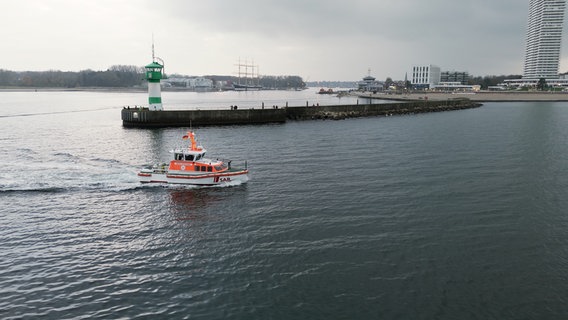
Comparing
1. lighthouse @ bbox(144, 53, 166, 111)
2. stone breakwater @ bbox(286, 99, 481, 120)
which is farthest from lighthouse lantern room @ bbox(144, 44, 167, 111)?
stone breakwater @ bbox(286, 99, 481, 120)

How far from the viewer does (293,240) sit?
22.7 m

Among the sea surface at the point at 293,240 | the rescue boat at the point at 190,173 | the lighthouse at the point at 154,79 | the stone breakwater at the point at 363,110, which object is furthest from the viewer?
the stone breakwater at the point at 363,110

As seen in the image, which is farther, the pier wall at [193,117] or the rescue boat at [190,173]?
the pier wall at [193,117]

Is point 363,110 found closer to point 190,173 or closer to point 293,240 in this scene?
point 190,173

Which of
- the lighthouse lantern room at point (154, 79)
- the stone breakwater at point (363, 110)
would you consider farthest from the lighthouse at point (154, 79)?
the stone breakwater at point (363, 110)

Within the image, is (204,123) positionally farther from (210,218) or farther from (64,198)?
(210,218)

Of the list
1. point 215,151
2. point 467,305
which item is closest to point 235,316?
point 467,305

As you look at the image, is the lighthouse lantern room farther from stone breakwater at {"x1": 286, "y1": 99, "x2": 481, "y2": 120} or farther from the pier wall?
stone breakwater at {"x1": 286, "y1": 99, "x2": 481, "y2": 120}

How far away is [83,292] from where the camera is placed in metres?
17.5

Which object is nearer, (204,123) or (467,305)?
(467,305)

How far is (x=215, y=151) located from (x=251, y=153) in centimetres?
543

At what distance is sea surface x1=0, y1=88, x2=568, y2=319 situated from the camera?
1675 cm

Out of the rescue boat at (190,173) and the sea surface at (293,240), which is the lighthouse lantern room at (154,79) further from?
the rescue boat at (190,173)

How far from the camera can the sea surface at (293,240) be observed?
1675 centimetres
